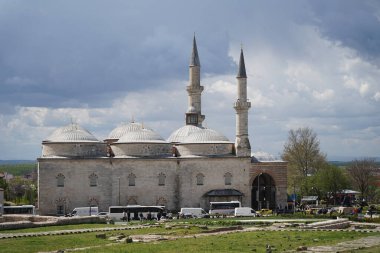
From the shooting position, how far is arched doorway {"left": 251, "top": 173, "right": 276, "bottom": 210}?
66.6m

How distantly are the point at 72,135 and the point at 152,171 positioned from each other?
7.92 meters

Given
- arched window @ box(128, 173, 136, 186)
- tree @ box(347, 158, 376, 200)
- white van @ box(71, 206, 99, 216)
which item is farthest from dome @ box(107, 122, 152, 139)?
tree @ box(347, 158, 376, 200)

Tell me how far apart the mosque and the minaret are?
0.31ft

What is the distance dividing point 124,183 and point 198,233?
26.1 meters

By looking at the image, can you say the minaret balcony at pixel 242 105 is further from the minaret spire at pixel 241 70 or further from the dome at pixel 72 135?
the dome at pixel 72 135

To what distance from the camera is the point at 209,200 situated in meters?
63.7

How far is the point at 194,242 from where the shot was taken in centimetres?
3250

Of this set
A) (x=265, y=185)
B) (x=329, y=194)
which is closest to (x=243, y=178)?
(x=265, y=185)

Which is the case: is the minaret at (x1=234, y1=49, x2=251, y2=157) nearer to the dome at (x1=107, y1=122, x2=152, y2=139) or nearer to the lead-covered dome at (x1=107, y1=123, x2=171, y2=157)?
the lead-covered dome at (x1=107, y1=123, x2=171, y2=157)

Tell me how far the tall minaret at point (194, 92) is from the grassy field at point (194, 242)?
34224 millimetres

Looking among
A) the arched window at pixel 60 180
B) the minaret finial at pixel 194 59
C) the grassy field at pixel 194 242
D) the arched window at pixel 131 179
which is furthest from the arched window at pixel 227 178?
the grassy field at pixel 194 242

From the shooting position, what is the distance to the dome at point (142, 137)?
6378cm

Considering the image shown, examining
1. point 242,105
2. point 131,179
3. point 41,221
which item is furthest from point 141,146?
point 41,221

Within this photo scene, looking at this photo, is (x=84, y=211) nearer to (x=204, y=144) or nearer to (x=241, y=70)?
(x=204, y=144)
